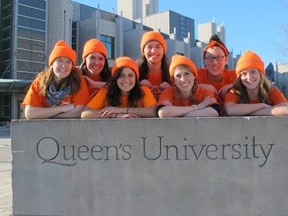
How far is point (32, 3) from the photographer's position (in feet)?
116

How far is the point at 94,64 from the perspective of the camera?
4.70 meters

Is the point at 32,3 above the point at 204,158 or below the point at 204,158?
above

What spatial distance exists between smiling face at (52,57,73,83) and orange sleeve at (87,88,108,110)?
1.37 feet

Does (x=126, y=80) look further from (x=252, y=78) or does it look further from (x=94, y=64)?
(x=252, y=78)

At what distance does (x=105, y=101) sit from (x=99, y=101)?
0.07m

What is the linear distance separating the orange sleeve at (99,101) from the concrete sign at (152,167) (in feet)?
1.00

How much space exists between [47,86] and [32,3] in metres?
34.2

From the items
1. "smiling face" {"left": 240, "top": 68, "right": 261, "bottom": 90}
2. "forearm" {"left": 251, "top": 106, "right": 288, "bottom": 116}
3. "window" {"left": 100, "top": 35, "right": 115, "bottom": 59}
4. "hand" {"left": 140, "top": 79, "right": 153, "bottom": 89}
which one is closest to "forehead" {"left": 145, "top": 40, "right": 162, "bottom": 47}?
"hand" {"left": 140, "top": 79, "right": 153, "bottom": 89}

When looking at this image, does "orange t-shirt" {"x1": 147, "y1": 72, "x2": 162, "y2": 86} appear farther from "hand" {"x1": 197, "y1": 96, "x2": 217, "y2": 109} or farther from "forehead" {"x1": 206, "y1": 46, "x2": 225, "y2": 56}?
"hand" {"x1": 197, "y1": 96, "x2": 217, "y2": 109}

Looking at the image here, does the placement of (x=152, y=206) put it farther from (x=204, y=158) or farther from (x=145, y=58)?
(x=145, y=58)

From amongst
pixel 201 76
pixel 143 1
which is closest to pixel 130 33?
pixel 201 76

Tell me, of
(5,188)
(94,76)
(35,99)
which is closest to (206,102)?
(94,76)

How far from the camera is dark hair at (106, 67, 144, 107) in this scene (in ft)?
13.4

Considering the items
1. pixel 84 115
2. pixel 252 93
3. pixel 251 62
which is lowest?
pixel 84 115
